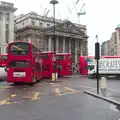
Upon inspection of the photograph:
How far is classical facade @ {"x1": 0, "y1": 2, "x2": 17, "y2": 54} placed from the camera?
235ft

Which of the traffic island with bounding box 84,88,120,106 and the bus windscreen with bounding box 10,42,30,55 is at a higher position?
the bus windscreen with bounding box 10,42,30,55

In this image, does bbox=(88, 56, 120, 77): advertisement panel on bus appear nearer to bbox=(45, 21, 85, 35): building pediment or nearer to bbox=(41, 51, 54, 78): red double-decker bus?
bbox=(41, 51, 54, 78): red double-decker bus

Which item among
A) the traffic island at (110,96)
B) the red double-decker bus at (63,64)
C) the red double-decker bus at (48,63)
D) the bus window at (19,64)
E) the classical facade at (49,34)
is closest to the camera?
the traffic island at (110,96)

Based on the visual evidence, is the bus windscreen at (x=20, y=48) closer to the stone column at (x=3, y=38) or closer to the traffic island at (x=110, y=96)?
the traffic island at (x=110, y=96)

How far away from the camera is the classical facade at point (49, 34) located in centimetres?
9144

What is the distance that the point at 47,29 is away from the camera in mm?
94438

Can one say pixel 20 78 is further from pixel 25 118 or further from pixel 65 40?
pixel 65 40

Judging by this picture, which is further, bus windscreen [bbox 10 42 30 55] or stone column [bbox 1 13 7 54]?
stone column [bbox 1 13 7 54]

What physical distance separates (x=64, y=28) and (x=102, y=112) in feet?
295

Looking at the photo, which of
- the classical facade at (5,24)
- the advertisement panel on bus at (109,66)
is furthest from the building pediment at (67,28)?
the advertisement panel on bus at (109,66)

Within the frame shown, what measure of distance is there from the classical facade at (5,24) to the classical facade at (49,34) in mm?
14557

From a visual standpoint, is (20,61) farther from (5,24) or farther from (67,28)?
(67,28)

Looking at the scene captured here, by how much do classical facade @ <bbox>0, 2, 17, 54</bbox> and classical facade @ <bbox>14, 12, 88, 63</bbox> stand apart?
14557 mm

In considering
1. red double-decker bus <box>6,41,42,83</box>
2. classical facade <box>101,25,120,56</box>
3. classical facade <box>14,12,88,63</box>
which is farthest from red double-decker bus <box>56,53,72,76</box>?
classical facade <box>101,25,120,56</box>
